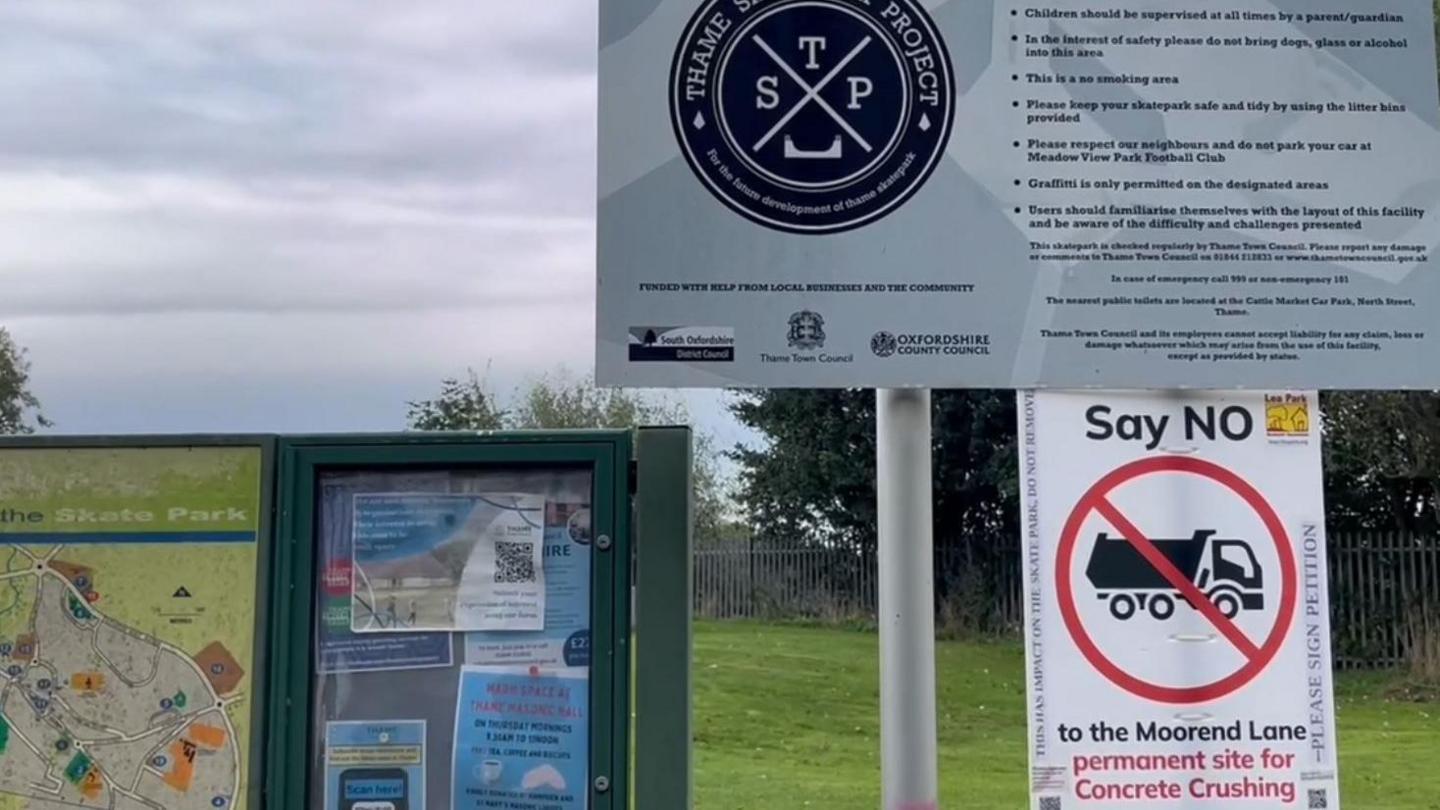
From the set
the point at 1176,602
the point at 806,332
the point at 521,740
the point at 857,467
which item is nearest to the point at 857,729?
the point at 857,467

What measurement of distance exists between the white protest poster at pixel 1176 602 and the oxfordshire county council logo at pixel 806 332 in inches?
23.6

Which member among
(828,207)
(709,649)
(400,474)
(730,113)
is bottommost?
(709,649)

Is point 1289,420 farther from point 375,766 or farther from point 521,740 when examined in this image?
point 375,766

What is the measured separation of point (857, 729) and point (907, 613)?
33.5ft

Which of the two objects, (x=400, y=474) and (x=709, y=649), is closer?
→ (x=400, y=474)

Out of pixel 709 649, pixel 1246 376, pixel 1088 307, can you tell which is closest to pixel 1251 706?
pixel 1246 376

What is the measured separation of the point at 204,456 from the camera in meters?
3.94

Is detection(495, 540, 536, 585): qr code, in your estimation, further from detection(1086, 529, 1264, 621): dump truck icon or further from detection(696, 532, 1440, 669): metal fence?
detection(696, 532, 1440, 669): metal fence

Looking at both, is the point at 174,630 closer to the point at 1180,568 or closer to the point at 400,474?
the point at 400,474

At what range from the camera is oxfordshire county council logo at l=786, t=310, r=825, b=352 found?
12.5 feet

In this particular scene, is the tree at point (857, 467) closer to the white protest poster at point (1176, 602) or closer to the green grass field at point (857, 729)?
the green grass field at point (857, 729)

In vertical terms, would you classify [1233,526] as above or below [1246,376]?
below

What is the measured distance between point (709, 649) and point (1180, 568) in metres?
14.9

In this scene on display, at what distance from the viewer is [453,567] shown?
12.8 feet
